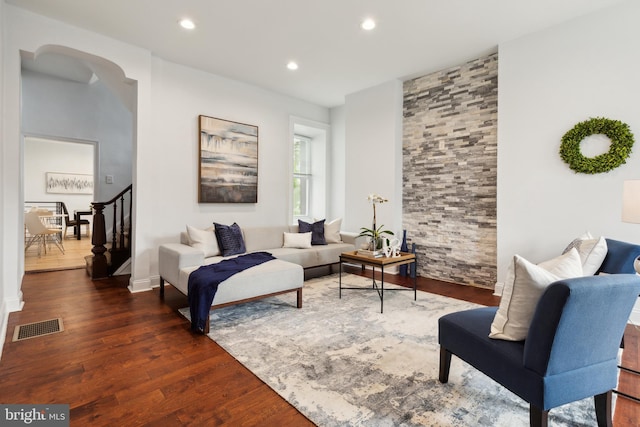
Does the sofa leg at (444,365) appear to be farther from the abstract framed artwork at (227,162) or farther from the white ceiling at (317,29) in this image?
the abstract framed artwork at (227,162)

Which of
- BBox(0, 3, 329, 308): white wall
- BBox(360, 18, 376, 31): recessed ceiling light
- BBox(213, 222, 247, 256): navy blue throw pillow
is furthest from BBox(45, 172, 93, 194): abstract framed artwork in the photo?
BBox(360, 18, 376, 31): recessed ceiling light

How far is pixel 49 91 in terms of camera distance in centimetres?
591

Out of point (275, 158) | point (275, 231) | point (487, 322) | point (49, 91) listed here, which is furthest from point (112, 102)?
point (487, 322)

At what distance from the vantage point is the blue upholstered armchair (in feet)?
4.15

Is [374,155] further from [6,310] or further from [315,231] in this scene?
[6,310]

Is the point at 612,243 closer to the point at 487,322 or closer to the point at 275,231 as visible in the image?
the point at 487,322

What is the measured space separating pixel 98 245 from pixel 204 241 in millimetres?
1723

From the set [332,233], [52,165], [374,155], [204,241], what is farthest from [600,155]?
[52,165]

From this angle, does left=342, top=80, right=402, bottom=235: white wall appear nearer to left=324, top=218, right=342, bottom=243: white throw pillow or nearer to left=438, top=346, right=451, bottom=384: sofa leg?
left=324, top=218, right=342, bottom=243: white throw pillow

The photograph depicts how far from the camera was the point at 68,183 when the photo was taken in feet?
32.2

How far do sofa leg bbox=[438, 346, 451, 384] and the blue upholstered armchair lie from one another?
39cm

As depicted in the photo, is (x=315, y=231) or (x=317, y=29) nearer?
(x=317, y=29)

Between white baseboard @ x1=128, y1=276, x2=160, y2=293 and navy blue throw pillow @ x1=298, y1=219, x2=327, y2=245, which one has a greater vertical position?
navy blue throw pillow @ x1=298, y1=219, x2=327, y2=245

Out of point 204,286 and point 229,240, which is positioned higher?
point 229,240
